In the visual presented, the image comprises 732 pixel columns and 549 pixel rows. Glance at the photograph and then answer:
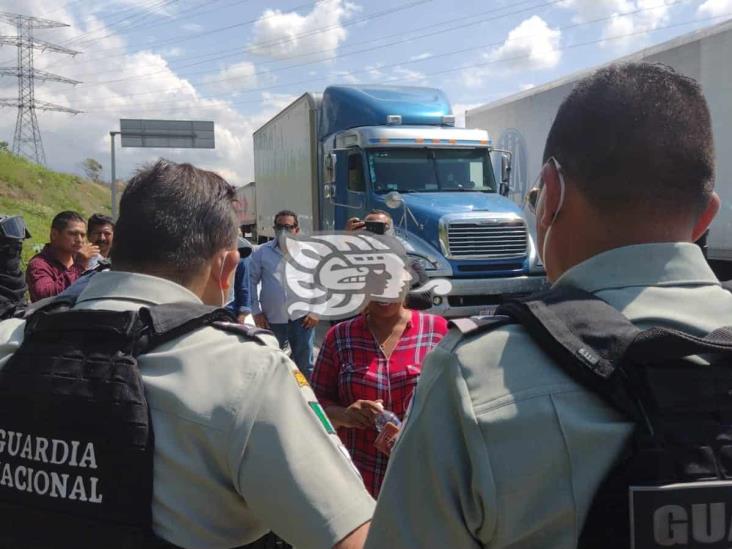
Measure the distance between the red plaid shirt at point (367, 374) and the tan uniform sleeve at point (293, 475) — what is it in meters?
1.29

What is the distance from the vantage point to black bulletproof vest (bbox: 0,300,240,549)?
1.35 m

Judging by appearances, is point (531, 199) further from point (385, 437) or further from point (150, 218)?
point (385, 437)

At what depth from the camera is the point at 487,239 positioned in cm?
908

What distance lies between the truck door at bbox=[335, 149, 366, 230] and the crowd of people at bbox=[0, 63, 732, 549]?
785 cm

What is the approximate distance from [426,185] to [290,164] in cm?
419

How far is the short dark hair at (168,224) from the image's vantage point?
1609 millimetres

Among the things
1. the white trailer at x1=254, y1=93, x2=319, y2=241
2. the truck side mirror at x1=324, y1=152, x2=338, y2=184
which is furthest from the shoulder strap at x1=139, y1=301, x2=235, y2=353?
the white trailer at x1=254, y1=93, x2=319, y2=241

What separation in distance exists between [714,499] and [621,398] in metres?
0.19

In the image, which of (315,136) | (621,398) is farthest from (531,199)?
(315,136)

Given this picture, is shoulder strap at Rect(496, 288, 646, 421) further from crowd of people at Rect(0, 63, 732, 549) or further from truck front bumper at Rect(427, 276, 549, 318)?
truck front bumper at Rect(427, 276, 549, 318)

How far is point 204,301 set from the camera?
1723 mm

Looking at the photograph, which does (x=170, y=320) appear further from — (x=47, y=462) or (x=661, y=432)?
(x=661, y=432)

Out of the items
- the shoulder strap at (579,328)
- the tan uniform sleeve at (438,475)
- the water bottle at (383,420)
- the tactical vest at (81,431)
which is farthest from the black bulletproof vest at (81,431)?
the water bottle at (383,420)

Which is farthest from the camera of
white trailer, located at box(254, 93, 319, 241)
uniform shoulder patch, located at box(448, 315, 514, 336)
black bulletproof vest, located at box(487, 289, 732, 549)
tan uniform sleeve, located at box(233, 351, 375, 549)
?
white trailer, located at box(254, 93, 319, 241)
